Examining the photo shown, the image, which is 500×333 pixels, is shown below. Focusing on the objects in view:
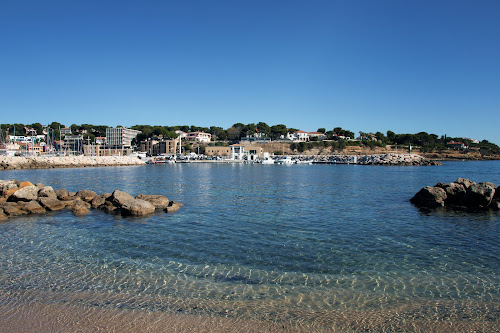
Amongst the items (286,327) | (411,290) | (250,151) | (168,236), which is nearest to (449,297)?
(411,290)

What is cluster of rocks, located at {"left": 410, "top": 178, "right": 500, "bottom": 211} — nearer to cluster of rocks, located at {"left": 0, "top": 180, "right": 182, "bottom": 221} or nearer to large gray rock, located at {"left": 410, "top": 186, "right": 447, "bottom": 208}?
large gray rock, located at {"left": 410, "top": 186, "right": 447, "bottom": 208}

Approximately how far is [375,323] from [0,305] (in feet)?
25.9

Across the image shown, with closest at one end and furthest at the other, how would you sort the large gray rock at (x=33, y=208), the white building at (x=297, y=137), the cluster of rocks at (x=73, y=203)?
the cluster of rocks at (x=73, y=203) < the large gray rock at (x=33, y=208) < the white building at (x=297, y=137)

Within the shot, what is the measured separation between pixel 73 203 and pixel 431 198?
22.4 m

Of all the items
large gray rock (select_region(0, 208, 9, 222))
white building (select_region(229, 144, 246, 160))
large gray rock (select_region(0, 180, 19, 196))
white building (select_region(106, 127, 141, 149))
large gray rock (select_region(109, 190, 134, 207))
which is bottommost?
large gray rock (select_region(0, 208, 9, 222))

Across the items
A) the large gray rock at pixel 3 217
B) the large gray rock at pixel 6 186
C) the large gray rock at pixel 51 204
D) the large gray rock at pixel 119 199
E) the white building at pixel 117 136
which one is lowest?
the large gray rock at pixel 3 217

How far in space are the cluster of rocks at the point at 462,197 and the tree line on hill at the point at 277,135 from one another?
12133 cm

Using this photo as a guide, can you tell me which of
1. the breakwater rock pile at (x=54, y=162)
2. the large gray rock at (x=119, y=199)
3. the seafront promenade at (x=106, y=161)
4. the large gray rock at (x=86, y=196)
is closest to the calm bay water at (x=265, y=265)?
the large gray rock at (x=119, y=199)

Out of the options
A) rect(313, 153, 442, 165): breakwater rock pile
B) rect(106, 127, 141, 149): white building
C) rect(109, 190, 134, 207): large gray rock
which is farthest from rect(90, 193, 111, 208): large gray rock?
rect(106, 127, 141, 149): white building

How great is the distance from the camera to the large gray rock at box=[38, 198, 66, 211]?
19100mm

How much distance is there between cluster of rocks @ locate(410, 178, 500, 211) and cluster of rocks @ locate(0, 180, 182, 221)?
52.4 ft

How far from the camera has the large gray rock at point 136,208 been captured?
58.3 feet

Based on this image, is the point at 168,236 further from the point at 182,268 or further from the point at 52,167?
the point at 52,167

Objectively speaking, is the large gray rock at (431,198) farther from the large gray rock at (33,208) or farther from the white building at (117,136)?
the white building at (117,136)
